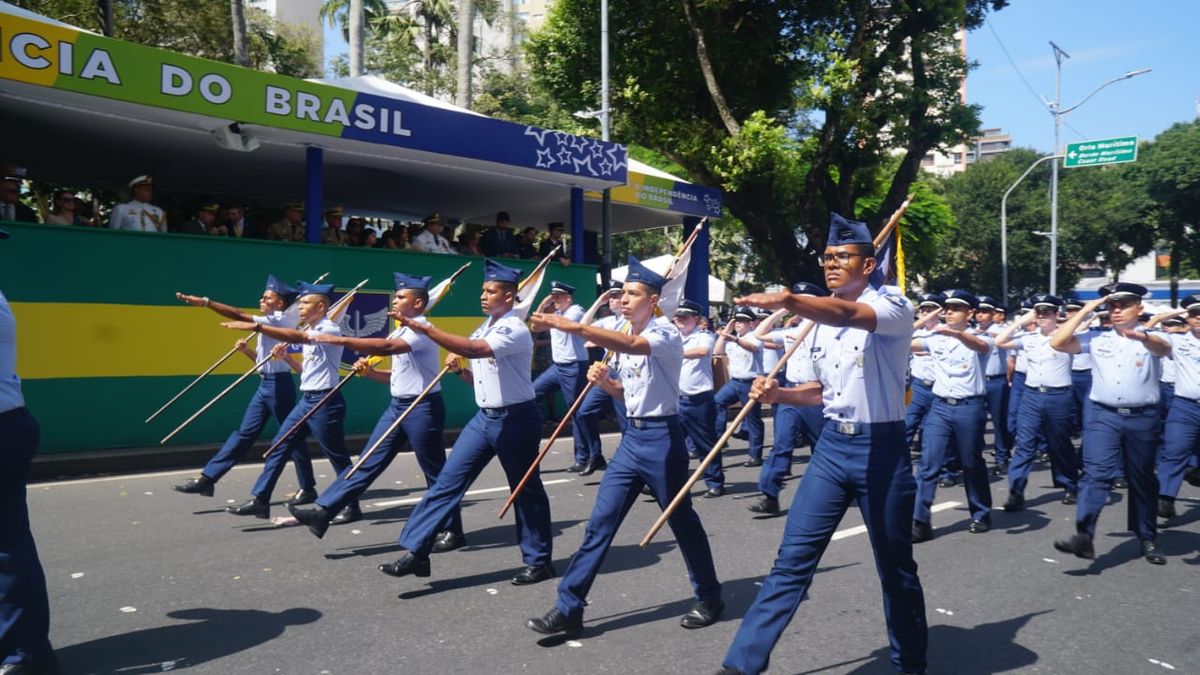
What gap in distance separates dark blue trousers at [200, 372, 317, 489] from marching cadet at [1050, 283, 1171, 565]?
6369 mm

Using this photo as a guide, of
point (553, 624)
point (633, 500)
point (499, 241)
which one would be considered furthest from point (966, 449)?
point (499, 241)

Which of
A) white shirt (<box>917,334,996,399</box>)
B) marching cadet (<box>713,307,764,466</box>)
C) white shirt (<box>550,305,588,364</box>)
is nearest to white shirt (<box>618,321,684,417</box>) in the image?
white shirt (<box>917,334,996,399</box>)

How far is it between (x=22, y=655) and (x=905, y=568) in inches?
162

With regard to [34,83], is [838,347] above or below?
below

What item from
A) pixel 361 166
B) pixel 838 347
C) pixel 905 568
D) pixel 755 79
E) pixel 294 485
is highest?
pixel 755 79

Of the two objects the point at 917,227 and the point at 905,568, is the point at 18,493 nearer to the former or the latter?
the point at 905,568

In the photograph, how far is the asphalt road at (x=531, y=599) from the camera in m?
4.65

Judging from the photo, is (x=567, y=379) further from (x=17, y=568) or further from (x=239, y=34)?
(x=239, y=34)

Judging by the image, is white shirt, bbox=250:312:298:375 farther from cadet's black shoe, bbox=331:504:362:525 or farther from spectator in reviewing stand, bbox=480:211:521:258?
spectator in reviewing stand, bbox=480:211:521:258

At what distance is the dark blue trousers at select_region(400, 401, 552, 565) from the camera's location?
5.84 metres

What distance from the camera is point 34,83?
9.48 m

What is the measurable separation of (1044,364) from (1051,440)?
0.76m

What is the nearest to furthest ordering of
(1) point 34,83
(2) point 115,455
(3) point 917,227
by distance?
1. (1) point 34,83
2. (2) point 115,455
3. (3) point 917,227

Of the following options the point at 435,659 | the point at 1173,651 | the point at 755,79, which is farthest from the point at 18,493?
the point at 755,79
